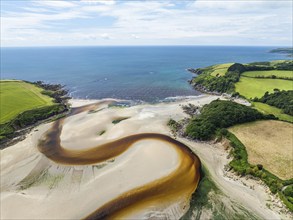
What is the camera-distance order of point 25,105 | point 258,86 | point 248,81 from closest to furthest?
point 25,105 < point 258,86 < point 248,81

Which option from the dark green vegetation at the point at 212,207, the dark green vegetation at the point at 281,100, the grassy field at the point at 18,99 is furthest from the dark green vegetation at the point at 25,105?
the dark green vegetation at the point at 281,100

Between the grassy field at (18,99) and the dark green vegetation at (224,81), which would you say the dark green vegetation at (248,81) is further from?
the grassy field at (18,99)

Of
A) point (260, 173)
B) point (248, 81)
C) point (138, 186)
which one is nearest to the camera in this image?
point (138, 186)

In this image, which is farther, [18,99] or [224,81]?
[224,81]

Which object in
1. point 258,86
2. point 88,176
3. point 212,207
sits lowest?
point 88,176

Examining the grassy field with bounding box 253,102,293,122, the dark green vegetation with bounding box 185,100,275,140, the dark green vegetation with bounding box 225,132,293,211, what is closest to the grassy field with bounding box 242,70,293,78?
the grassy field with bounding box 253,102,293,122

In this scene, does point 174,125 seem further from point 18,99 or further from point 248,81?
point 248,81

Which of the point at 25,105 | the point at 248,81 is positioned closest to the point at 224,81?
the point at 248,81

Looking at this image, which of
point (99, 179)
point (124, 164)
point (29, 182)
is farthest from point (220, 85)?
point (29, 182)
